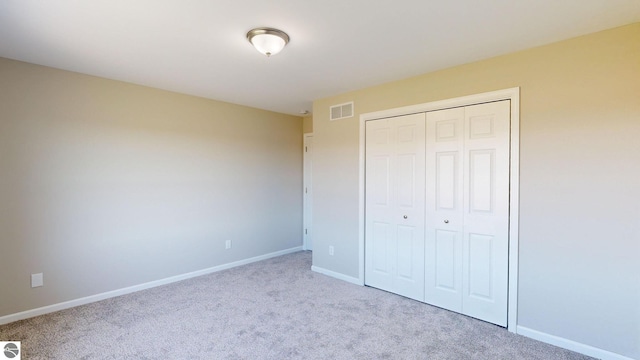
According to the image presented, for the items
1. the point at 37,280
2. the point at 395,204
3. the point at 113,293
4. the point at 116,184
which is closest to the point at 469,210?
the point at 395,204

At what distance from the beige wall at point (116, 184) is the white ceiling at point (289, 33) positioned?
0.42m

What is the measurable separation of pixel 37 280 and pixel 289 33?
10.9 feet

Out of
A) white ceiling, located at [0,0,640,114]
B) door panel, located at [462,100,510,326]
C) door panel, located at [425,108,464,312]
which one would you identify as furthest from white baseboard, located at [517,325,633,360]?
white ceiling, located at [0,0,640,114]

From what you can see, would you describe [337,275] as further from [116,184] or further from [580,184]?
[116,184]

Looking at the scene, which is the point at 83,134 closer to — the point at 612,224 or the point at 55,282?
the point at 55,282

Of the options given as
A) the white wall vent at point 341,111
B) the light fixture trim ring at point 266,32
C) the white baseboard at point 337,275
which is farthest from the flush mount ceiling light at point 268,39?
the white baseboard at point 337,275

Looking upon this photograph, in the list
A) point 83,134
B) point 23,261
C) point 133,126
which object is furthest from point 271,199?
point 23,261

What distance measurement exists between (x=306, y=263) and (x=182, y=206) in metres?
1.98

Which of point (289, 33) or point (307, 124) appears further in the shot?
point (307, 124)

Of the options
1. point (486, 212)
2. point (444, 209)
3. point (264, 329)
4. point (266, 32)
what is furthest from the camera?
point (444, 209)

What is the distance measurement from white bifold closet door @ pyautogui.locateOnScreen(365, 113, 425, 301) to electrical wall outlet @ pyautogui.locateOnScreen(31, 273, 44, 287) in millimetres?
3407

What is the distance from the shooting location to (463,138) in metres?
2.91

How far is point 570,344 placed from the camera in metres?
2.35

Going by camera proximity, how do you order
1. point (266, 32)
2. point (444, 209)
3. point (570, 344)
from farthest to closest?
point (444, 209), point (570, 344), point (266, 32)
